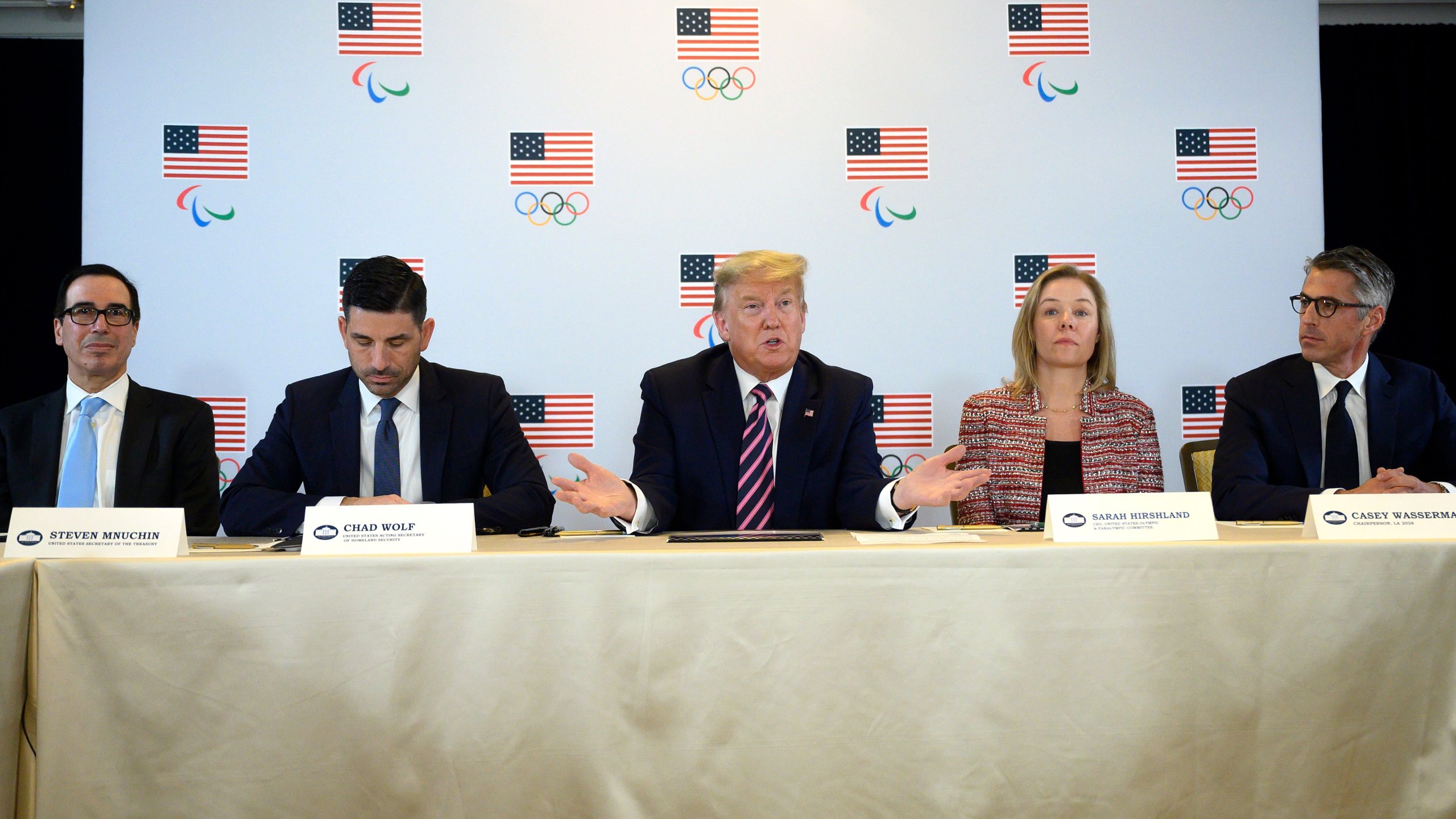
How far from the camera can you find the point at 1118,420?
2.74 m

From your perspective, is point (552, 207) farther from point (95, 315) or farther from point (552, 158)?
point (95, 315)

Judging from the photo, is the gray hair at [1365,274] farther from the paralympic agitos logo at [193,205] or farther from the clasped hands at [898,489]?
the paralympic agitos logo at [193,205]

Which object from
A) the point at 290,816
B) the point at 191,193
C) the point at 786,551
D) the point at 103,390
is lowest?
the point at 290,816

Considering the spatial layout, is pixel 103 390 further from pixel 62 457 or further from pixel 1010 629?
pixel 1010 629

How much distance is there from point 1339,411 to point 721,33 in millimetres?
2433

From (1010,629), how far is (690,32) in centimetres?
286

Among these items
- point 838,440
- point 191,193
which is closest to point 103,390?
point 191,193

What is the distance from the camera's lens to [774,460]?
241 centimetres

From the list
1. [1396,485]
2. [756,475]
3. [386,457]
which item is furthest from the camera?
[386,457]

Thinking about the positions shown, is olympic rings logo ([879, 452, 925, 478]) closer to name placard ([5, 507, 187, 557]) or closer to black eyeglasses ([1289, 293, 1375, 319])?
black eyeglasses ([1289, 293, 1375, 319])

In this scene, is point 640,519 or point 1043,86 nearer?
point 640,519

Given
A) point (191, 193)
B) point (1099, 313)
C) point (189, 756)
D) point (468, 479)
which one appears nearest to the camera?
point (189, 756)

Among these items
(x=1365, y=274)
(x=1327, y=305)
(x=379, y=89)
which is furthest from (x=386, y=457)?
(x=1365, y=274)

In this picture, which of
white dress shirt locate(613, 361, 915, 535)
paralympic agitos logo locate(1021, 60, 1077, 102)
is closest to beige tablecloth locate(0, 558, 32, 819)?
white dress shirt locate(613, 361, 915, 535)
